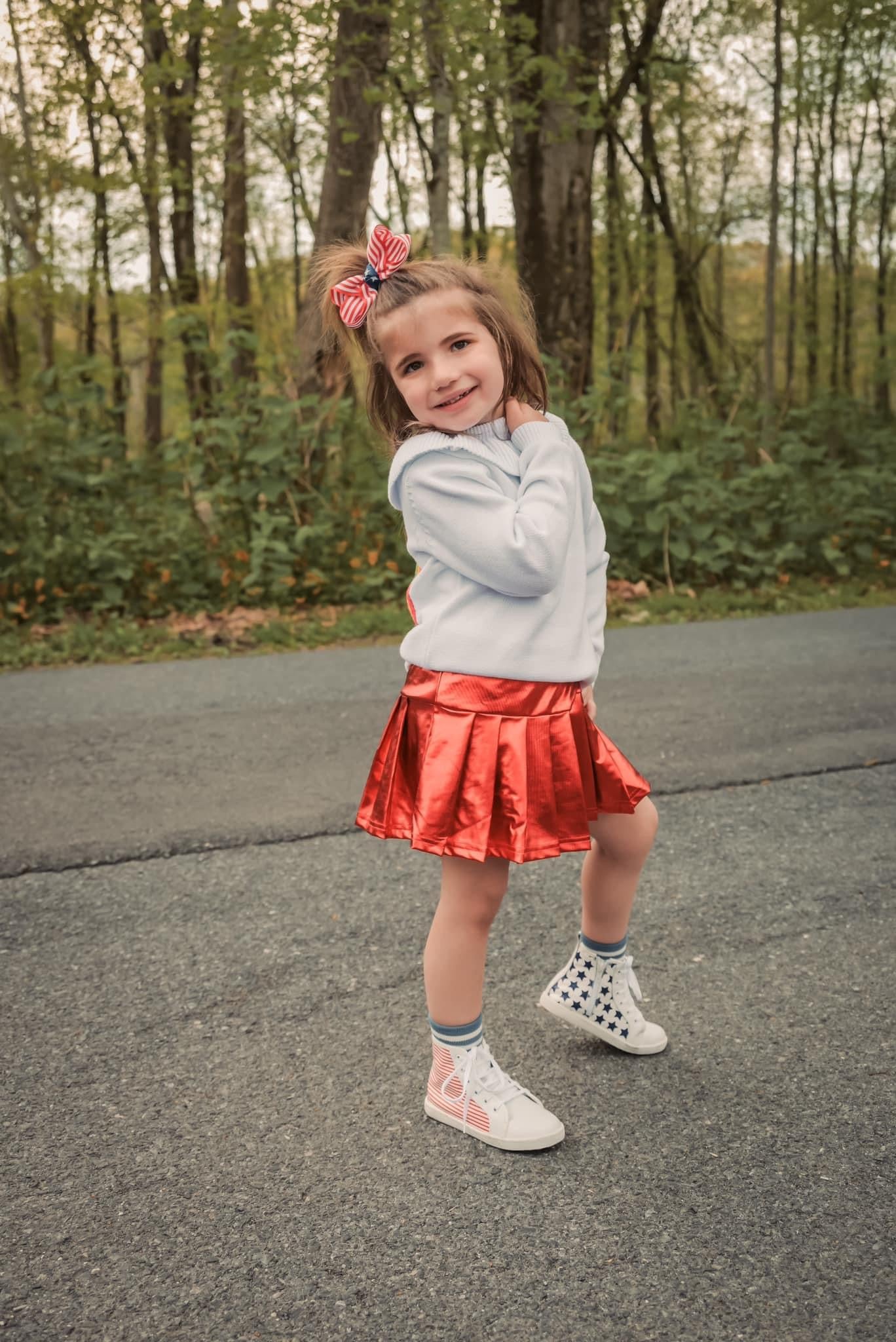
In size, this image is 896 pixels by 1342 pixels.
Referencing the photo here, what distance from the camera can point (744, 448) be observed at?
907cm

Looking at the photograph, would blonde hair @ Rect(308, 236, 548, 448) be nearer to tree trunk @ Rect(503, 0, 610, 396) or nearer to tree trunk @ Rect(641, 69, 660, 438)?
tree trunk @ Rect(503, 0, 610, 396)

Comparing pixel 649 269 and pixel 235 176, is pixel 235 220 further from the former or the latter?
pixel 649 269

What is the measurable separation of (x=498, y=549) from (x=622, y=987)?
101 cm

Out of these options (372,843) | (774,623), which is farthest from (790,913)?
(774,623)

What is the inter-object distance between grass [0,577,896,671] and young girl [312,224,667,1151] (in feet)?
15.6

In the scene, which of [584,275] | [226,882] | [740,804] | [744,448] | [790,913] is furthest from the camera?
[584,275]

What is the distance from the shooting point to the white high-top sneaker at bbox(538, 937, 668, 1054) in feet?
7.59

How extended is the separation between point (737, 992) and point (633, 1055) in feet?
1.16

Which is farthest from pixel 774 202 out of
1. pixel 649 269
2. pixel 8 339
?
pixel 8 339

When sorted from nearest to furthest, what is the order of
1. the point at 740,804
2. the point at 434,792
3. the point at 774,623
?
1. the point at 434,792
2. the point at 740,804
3. the point at 774,623

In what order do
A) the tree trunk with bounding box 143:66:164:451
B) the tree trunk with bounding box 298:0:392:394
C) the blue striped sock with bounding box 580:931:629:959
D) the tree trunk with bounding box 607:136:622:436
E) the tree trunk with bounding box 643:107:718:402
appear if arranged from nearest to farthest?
the blue striped sock with bounding box 580:931:629:959 < the tree trunk with bounding box 298:0:392:394 < the tree trunk with bounding box 143:66:164:451 < the tree trunk with bounding box 643:107:718:402 < the tree trunk with bounding box 607:136:622:436

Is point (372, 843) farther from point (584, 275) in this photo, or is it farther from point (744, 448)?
point (584, 275)

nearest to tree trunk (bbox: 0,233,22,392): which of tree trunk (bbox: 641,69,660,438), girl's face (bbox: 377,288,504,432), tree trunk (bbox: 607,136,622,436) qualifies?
tree trunk (bbox: 607,136,622,436)

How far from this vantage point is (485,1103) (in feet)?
6.74
